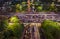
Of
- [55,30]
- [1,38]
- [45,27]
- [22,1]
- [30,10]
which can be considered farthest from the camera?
[22,1]

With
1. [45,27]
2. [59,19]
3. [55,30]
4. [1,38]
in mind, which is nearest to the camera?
[1,38]

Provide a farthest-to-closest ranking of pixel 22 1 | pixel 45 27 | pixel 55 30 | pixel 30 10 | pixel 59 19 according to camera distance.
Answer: pixel 22 1 → pixel 30 10 → pixel 59 19 → pixel 45 27 → pixel 55 30

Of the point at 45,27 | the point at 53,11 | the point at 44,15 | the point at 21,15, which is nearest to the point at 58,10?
the point at 53,11

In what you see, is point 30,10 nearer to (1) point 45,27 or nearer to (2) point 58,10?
(2) point 58,10

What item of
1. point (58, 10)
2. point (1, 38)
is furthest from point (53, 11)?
point (1, 38)

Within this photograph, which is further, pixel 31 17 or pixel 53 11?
pixel 53 11

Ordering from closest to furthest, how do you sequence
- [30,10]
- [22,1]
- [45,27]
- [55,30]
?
[55,30] < [45,27] < [30,10] < [22,1]

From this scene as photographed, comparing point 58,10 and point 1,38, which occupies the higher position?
point 1,38

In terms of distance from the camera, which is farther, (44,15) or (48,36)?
(44,15)

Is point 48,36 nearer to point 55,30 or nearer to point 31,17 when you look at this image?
point 55,30
